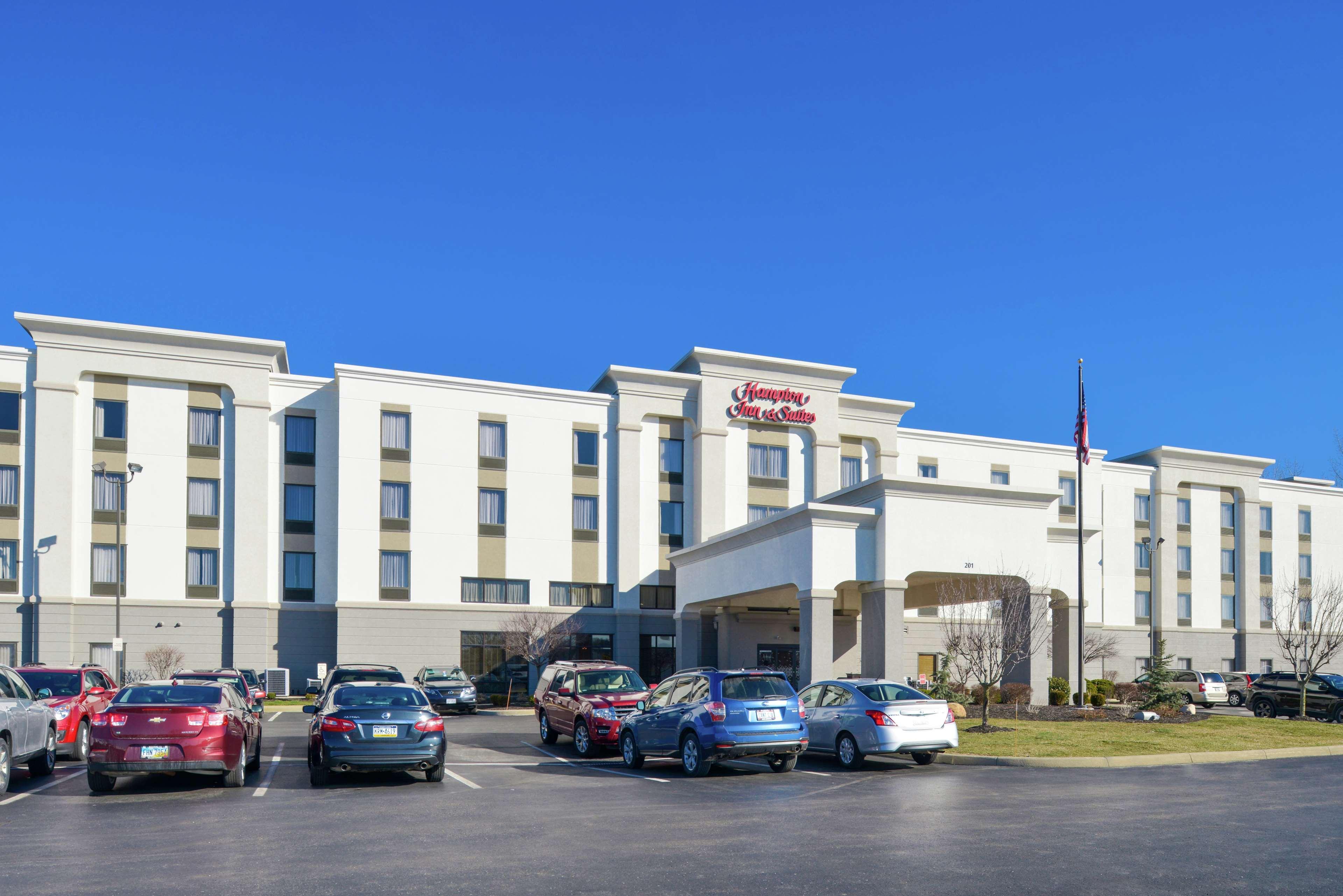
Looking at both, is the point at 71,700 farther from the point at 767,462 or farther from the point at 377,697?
the point at 767,462

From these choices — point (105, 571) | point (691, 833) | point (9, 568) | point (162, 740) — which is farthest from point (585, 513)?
point (691, 833)

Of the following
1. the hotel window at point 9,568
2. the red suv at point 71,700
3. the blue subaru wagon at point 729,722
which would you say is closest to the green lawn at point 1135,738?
the blue subaru wagon at point 729,722

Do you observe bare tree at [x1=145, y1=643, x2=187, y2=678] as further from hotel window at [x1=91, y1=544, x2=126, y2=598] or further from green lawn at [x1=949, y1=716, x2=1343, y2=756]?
green lawn at [x1=949, y1=716, x2=1343, y2=756]

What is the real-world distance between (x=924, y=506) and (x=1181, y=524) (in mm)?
37628

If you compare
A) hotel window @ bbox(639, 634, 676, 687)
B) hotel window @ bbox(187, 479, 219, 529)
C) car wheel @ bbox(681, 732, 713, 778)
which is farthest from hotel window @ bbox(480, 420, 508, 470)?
car wheel @ bbox(681, 732, 713, 778)

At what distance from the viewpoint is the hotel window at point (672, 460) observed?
52906 mm

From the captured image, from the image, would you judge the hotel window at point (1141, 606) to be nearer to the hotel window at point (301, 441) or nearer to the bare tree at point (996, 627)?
the bare tree at point (996, 627)

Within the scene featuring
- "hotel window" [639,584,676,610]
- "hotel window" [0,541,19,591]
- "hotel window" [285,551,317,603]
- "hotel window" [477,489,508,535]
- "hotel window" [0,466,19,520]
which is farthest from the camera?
"hotel window" [639,584,676,610]

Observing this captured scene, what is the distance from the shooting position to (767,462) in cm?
5425

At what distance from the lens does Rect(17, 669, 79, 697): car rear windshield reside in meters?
21.6

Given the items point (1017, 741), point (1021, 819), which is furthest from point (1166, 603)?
point (1021, 819)

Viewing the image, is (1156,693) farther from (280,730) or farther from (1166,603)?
(1166,603)

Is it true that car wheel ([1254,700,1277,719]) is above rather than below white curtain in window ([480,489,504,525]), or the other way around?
below

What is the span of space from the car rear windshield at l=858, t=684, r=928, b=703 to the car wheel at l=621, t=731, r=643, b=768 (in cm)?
398
